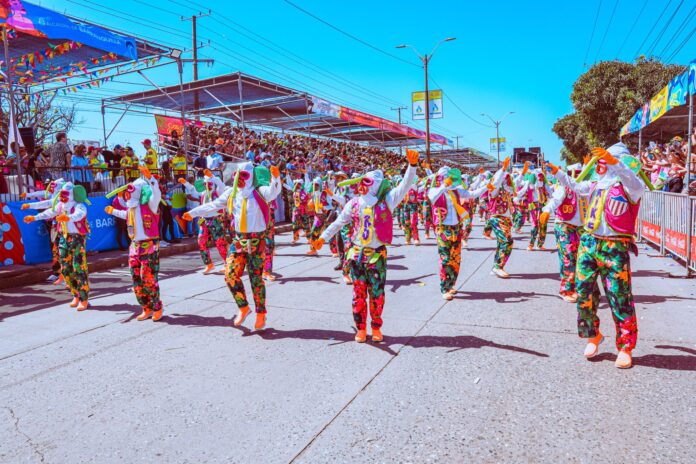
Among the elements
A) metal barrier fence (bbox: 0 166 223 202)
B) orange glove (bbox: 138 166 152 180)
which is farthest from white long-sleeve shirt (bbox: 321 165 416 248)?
metal barrier fence (bbox: 0 166 223 202)

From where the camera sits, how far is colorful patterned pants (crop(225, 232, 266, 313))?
552 centimetres

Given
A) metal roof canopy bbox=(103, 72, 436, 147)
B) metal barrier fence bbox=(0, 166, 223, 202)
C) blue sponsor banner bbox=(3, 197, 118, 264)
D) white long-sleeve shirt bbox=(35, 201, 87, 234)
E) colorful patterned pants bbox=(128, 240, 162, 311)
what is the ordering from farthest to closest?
metal roof canopy bbox=(103, 72, 436, 147) < metal barrier fence bbox=(0, 166, 223, 202) < blue sponsor banner bbox=(3, 197, 118, 264) < white long-sleeve shirt bbox=(35, 201, 87, 234) < colorful patterned pants bbox=(128, 240, 162, 311)

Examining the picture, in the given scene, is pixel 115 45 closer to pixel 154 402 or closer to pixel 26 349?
pixel 26 349

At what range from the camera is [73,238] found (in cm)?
707

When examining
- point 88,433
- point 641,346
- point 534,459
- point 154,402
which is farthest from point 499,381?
point 88,433

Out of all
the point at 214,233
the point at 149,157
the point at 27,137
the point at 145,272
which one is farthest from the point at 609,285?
the point at 149,157

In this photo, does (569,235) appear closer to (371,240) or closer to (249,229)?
(371,240)

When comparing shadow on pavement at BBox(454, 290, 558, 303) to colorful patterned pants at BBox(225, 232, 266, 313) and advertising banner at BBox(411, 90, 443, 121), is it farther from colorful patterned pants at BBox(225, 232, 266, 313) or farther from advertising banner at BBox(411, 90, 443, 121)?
advertising banner at BBox(411, 90, 443, 121)

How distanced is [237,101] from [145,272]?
14.5m

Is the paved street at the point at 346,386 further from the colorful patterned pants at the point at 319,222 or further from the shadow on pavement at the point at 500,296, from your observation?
the colorful patterned pants at the point at 319,222

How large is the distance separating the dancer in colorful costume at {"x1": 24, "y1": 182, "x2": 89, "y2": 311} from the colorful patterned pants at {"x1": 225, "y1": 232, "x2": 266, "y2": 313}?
278cm

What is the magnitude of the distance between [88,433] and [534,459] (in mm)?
2878

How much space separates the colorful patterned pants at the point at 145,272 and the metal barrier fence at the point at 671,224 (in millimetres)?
7992

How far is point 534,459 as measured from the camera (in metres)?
2.85
